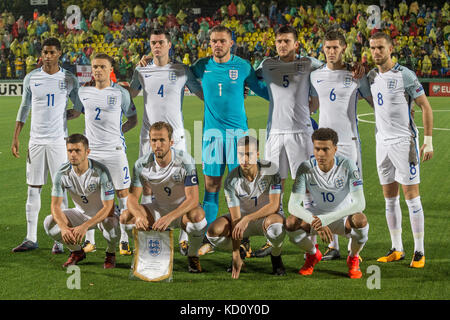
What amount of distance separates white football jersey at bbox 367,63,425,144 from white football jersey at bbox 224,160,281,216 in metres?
1.13

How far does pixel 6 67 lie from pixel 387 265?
1095 inches

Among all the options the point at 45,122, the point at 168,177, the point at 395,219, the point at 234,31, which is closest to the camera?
the point at 168,177

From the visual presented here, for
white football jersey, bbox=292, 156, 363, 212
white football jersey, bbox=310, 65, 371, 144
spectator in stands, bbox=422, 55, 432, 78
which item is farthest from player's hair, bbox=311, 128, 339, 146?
spectator in stands, bbox=422, 55, 432, 78

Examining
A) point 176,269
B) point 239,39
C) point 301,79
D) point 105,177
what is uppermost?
point 239,39

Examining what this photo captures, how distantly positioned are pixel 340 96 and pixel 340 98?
0.7 inches

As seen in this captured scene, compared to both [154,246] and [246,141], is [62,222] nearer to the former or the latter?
[154,246]

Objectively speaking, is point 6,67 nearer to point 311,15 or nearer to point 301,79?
point 311,15

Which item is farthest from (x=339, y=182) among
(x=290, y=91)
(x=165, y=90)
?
(x=165, y=90)

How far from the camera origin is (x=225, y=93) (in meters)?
6.17

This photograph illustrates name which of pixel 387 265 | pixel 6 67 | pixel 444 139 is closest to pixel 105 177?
pixel 387 265

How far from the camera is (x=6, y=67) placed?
30.3 metres

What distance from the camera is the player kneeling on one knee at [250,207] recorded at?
5.33 meters

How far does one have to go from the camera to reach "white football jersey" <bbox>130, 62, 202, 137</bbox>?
250 inches

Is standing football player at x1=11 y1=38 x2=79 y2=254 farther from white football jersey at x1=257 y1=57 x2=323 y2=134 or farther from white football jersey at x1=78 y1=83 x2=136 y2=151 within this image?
white football jersey at x1=257 y1=57 x2=323 y2=134
